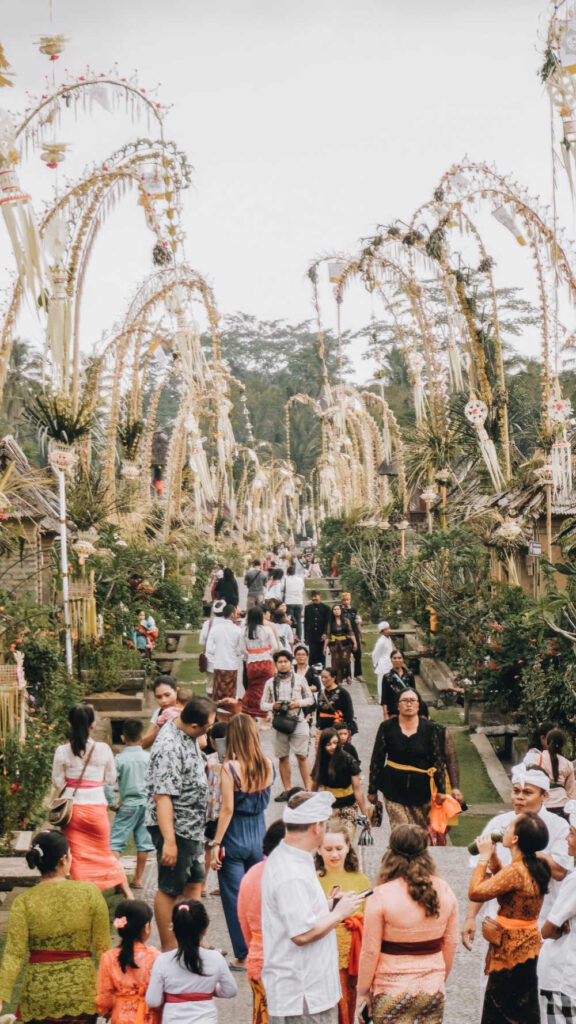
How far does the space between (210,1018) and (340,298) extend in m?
21.1

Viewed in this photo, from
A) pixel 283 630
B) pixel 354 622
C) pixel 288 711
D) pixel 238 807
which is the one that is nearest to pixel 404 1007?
pixel 238 807

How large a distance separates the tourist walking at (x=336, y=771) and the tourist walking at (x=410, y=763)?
22 centimetres

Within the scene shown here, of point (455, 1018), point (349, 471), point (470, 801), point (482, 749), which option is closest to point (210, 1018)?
point (455, 1018)

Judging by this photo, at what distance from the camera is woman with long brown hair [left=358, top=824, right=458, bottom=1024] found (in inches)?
187

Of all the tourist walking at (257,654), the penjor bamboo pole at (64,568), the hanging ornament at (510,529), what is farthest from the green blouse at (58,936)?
the hanging ornament at (510,529)

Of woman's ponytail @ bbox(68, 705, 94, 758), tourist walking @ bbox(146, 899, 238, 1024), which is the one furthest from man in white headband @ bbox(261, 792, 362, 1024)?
woman's ponytail @ bbox(68, 705, 94, 758)

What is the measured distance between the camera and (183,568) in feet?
88.4

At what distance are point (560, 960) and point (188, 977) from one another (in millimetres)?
1601

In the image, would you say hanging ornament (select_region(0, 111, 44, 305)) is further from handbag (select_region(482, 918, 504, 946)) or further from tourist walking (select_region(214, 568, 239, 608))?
tourist walking (select_region(214, 568, 239, 608))

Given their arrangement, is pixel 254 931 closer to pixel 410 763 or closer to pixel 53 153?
pixel 410 763

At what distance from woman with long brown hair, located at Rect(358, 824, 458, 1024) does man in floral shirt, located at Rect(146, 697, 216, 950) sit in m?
1.99

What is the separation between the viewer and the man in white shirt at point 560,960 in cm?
503

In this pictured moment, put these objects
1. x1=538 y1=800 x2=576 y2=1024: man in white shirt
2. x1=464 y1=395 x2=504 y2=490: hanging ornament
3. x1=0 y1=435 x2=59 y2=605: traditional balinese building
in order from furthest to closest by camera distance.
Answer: x1=464 y1=395 x2=504 y2=490: hanging ornament → x1=0 y1=435 x2=59 y2=605: traditional balinese building → x1=538 y1=800 x2=576 y2=1024: man in white shirt

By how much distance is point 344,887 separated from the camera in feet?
18.2
